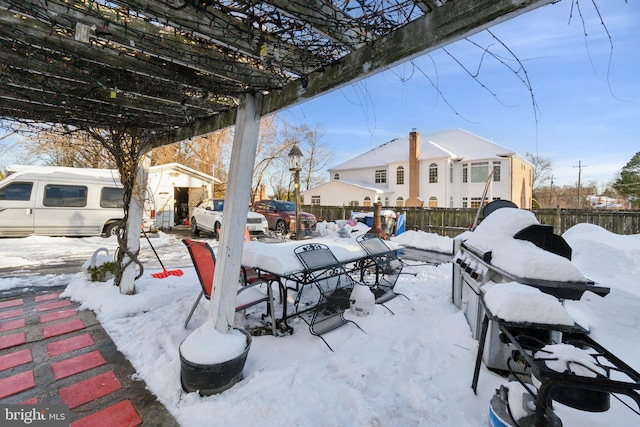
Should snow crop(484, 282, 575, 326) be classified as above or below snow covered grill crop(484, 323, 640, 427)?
above

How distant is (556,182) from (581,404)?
45513 mm

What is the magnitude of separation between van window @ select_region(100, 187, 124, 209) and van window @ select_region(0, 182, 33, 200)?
1740mm

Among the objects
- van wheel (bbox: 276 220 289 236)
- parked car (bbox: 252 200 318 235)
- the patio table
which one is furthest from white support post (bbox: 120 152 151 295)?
van wheel (bbox: 276 220 289 236)

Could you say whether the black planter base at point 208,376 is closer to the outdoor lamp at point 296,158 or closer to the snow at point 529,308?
the snow at point 529,308

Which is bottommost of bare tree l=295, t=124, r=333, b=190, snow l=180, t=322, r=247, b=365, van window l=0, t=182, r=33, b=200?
snow l=180, t=322, r=247, b=365

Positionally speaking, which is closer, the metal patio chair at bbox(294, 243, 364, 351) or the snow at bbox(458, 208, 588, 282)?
the snow at bbox(458, 208, 588, 282)

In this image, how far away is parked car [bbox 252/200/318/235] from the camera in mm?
12602

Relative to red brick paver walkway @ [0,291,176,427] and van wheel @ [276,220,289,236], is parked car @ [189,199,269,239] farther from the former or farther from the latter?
red brick paver walkway @ [0,291,176,427]

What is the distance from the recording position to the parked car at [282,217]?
1260 centimetres

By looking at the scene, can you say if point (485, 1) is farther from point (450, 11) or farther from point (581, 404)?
point (581, 404)

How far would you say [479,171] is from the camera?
21.4 metres

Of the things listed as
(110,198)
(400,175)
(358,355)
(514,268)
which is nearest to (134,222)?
(358,355)

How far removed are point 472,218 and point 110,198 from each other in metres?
13.0

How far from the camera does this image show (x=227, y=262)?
8.07 ft
